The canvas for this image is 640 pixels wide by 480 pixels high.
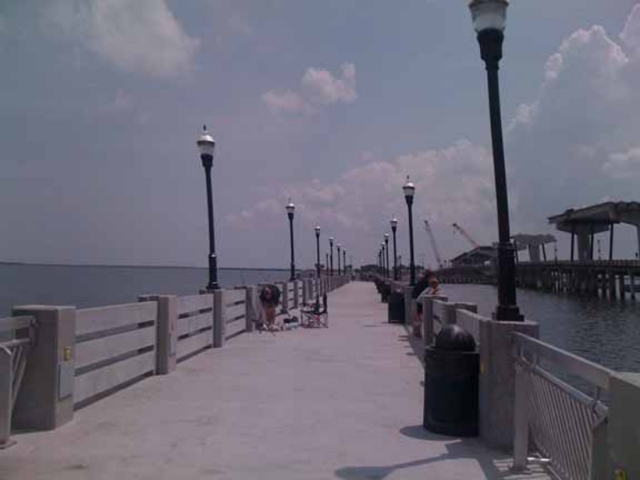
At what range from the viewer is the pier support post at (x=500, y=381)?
6.66m

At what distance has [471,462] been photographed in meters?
6.27

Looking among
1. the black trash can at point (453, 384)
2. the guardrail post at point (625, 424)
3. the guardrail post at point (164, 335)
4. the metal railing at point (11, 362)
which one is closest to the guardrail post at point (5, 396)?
the metal railing at point (11, 362)

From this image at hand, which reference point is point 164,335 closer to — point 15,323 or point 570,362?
point 15,323

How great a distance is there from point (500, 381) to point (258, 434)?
2465 millimetres

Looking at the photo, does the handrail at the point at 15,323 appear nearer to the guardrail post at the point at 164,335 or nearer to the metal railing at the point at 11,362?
the metal railing at the point at 11,362

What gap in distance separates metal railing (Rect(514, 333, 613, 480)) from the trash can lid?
2.71ft

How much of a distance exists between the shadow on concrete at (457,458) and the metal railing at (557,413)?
0.19 meters

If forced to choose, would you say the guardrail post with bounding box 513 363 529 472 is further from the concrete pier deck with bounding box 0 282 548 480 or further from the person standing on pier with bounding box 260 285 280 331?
the person standing on pier with bounding box 260 285 280 331

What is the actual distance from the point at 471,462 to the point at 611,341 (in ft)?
100

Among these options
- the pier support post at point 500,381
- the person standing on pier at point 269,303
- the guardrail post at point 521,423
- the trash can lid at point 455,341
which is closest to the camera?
the guardrail post at point 521,423

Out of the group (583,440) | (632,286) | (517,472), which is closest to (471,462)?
(517,472)

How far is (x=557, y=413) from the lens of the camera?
517cm

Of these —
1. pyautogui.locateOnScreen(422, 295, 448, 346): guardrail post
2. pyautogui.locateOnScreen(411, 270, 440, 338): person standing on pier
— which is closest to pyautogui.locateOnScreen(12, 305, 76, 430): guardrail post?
pyautogui.locateOnScreen(422, 295, 448, 346): guardrail post

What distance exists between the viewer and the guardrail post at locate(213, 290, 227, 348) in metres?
14.8
